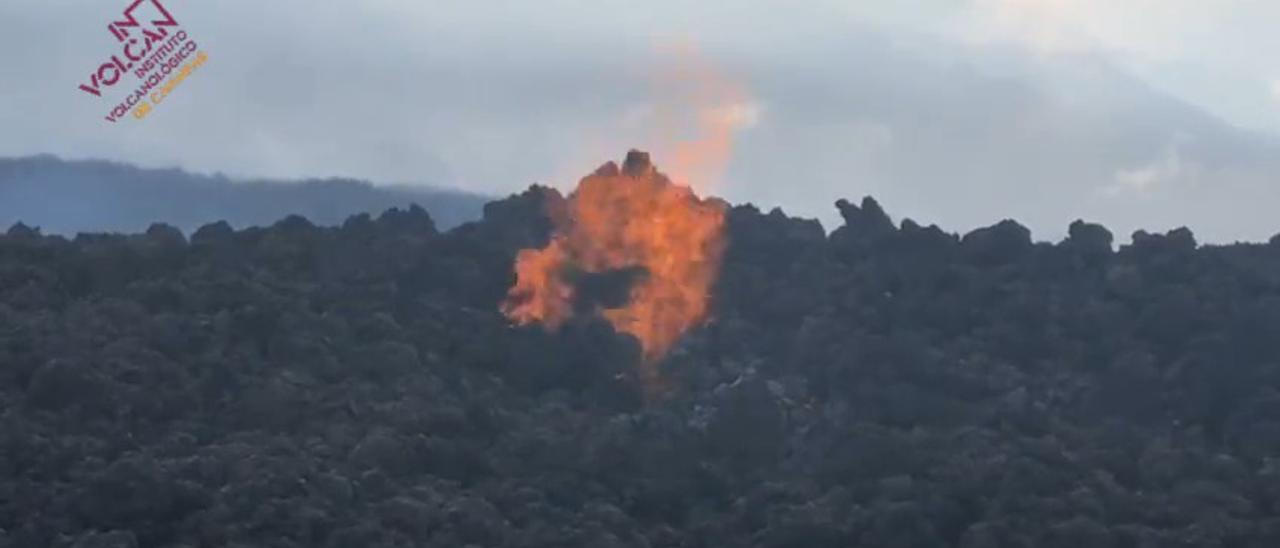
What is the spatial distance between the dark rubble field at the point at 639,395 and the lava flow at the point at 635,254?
540 millimetres

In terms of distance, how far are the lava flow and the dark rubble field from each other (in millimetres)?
540

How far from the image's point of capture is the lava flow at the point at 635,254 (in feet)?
155

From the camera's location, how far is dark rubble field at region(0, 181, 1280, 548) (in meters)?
37.6

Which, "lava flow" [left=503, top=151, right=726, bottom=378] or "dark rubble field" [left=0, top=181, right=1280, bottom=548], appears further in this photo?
"lava flow" [left=503, top=151, right=726, bottom=378]

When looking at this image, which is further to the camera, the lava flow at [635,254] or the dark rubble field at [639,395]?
the lava flow at [635,254]

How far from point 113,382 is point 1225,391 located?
1835 cm

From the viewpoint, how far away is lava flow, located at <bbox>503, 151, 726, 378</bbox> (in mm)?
47094

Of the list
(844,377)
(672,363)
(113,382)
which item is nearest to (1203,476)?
(844,377)

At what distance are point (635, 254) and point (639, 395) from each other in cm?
584

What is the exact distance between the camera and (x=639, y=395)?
44.1m

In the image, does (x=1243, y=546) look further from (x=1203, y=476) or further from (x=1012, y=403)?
(x=1012, y=403)

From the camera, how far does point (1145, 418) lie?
43.4m

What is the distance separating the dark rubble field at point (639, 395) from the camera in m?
37.6

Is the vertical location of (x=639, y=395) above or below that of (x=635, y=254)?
below
